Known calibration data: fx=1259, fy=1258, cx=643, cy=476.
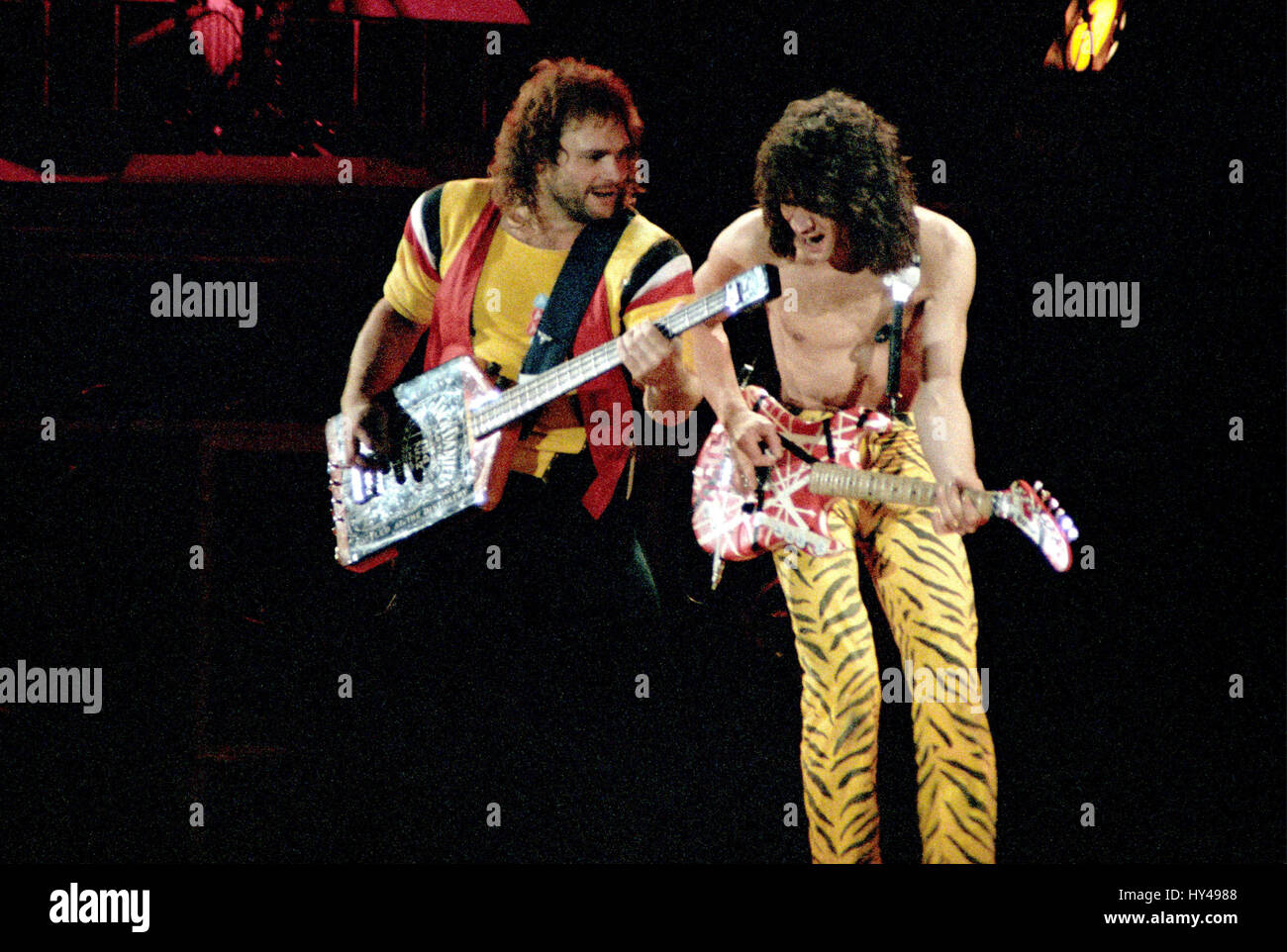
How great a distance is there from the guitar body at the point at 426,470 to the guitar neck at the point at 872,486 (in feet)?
2.58

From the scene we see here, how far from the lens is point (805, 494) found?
3.11 m

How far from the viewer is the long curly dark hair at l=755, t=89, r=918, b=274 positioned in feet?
10.1

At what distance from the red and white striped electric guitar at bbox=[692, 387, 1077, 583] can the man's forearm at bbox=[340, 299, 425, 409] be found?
876mm

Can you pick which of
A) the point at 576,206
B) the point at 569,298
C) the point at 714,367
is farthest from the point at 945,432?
the point at 576,206

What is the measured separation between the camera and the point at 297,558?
373 centimetres

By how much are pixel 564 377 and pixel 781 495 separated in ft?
2.01

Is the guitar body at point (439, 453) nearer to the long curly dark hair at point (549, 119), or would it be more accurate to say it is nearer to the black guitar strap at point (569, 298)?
the black guitar strap at point (569, 298)

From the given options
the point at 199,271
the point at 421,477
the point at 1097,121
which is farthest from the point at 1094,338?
the point at 199,271

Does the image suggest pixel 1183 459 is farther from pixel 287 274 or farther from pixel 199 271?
pixel 199 271

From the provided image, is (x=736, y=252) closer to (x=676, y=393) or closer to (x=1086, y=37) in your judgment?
(x=676, y=393)

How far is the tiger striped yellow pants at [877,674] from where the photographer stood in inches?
114

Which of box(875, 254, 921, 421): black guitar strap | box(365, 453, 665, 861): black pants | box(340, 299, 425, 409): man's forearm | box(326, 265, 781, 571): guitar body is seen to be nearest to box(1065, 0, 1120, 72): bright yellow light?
box(875, 254, 921, 421): black guitar strap
